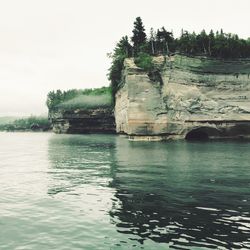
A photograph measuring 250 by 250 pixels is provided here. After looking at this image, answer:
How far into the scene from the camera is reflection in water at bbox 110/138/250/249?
1298 centimetres

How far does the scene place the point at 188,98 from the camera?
61188mm

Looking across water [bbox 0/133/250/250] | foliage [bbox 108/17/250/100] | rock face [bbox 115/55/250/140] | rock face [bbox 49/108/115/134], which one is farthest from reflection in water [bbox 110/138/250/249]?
rock face [bbox 49/108/115/134]

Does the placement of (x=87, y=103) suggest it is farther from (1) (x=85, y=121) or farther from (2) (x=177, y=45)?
(2) (x=177, y=45)

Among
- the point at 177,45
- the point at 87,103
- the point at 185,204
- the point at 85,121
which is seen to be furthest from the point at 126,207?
the point at 87,103

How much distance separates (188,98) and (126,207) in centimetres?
4596

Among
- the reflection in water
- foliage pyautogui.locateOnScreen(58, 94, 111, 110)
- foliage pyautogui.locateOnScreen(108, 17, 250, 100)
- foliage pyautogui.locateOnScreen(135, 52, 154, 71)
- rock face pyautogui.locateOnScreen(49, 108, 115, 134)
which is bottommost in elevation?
the reflection in water

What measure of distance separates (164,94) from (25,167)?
3331cm

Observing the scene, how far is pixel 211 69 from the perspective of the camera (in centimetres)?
6350

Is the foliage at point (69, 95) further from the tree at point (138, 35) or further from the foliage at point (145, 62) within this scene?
the foliage at point (145, 62)

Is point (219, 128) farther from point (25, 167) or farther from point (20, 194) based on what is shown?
point (20, 194)

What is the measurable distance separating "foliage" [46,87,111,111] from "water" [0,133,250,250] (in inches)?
3840

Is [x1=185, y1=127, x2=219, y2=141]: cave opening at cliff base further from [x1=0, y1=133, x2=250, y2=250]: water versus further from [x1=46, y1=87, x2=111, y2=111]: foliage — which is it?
[x1=46, y1=87, x2=111, y2=111]: foliage

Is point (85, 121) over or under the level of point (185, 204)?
over

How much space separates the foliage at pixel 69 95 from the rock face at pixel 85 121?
455 centimetres
